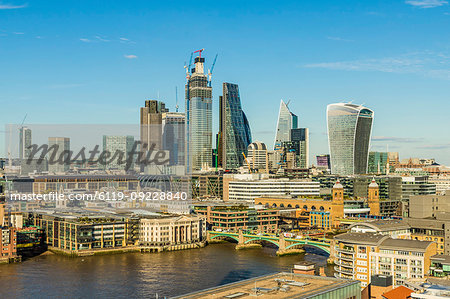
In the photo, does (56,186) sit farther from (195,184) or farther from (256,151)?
(256,151)

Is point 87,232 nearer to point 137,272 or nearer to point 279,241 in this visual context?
point 137,272

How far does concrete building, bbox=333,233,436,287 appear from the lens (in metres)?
40.0

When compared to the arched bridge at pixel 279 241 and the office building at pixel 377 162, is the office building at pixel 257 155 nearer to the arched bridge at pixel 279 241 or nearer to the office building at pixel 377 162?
the office building at pixel 377 162

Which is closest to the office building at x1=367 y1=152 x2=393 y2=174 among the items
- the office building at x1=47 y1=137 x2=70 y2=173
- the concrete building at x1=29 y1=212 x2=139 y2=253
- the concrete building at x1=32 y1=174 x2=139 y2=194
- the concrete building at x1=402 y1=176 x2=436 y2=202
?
the concrete building at x1=402 y1=176 x2=436 y2=202

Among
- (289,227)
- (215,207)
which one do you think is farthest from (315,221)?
(215,207)

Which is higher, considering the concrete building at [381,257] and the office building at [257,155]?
the office building at [257,155]

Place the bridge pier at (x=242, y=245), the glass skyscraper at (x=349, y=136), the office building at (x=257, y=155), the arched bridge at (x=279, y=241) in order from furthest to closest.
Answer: the office building at (x=257, y=155)
the glass skyscraper at (x=349, y=136)
the bridge pier at (x=242, y=245)
the arched bridge at (x=279, y=241)

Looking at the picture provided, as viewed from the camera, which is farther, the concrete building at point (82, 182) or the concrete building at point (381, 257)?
the concrete building at point (82, 182)

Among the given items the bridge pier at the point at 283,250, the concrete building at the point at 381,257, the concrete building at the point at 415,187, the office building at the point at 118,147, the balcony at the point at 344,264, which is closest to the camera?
the concrete building at the point at 381,257

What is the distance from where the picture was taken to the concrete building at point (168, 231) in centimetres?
6450

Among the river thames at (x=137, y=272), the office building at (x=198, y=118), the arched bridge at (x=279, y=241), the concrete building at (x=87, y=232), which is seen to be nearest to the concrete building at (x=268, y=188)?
the arched bridge at (x=279, y=241)

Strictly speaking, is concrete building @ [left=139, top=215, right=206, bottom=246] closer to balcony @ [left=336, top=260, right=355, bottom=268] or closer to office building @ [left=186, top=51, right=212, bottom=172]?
balcony @ [left=336, top=260, right=355, bottom=268]

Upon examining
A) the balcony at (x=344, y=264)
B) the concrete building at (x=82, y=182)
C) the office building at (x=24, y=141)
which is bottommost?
the balcony at (x=344, y=264)

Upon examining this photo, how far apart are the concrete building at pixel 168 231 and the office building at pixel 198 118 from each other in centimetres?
10755
